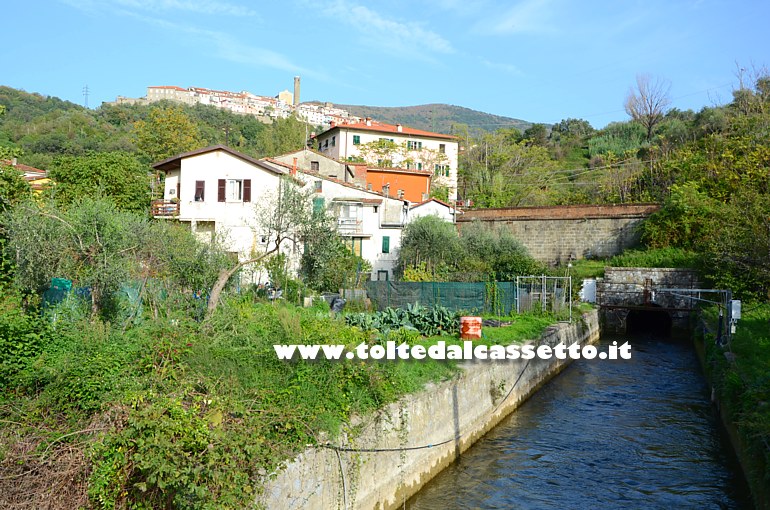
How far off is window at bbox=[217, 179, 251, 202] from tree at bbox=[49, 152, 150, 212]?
14.5 feet

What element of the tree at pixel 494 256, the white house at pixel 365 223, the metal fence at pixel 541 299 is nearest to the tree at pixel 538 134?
the tree at pixel 494 256

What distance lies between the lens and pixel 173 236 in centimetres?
1752

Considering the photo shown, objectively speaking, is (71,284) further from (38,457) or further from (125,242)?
(38,457)

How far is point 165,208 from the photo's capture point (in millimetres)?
32812

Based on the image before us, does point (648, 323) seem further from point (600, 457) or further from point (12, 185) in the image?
point (12, 185)

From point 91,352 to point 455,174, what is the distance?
5698 centimetres

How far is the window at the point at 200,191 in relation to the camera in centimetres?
3259

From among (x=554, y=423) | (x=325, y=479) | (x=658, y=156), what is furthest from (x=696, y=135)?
(x=325, y=479)

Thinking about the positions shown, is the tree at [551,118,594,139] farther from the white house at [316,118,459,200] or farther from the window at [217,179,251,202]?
the window at [217,179,251,202]

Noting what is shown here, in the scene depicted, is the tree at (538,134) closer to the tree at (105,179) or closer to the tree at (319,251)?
the tree at (105,179)

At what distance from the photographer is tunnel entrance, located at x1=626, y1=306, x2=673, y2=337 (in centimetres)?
3328

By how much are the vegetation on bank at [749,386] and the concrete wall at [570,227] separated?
1857 cm

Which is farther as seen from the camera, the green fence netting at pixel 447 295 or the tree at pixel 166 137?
the tree at pixel 166 137

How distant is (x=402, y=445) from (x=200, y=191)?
25.2m
